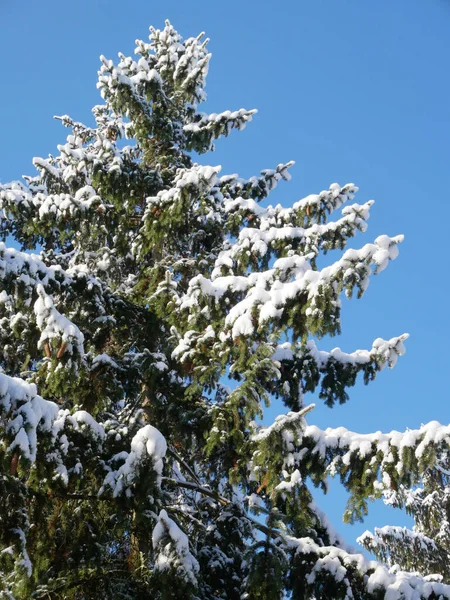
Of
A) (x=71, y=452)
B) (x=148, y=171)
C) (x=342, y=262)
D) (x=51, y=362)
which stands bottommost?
(x=71, y=452)

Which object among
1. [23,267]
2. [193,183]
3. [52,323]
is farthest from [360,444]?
[193,183]

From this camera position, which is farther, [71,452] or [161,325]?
[161,325]

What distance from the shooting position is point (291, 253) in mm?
8883

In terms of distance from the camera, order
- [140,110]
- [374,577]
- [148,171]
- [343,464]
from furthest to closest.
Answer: [140,110] → [148,171] → [343,464] → [374,577]

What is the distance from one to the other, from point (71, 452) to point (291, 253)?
4.17 m

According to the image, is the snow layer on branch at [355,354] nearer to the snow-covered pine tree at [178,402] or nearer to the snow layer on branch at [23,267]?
the snow-covered pine tree at [178,402]

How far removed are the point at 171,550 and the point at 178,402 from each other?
330 centimetres

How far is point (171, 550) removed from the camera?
5.55m

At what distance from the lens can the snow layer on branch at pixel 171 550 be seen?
5527 millimetres

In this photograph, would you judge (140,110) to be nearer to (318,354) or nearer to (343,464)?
(318,354)

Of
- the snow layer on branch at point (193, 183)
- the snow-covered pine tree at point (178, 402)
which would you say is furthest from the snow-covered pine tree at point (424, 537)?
the snow layer on branch at point (193, 183)

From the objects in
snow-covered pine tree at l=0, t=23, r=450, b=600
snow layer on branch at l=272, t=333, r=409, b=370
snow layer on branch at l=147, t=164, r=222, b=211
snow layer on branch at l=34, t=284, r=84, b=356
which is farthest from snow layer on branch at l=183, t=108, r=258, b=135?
snow layer on branch at l=34, t=284, r=84, b=356

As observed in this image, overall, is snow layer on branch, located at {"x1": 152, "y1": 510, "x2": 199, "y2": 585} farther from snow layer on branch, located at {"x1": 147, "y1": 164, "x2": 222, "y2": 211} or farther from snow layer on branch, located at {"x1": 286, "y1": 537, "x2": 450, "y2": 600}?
snow layer on branch, located at {"x1": 147, "y1": 164, "x2": 222, "y2": 211}

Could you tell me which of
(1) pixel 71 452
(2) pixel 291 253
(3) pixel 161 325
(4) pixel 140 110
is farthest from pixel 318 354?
(4) pixel 140 110
